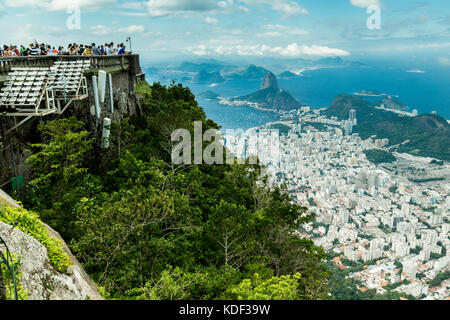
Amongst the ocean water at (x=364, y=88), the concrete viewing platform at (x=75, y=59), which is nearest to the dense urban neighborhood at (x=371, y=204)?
the concrete viewing platform at (x=75, y=59)

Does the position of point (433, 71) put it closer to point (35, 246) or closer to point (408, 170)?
point (408, 170)

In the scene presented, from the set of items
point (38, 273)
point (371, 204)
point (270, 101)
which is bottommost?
point (371, 204)

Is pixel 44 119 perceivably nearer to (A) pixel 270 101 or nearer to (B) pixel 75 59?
(B) pixel 75 59

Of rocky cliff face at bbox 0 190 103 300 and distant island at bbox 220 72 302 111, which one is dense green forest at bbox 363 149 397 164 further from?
rocky cliff face at bbox 0 190 103 300

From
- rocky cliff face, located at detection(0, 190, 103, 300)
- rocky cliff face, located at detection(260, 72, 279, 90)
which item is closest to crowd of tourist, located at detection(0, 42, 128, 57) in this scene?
rocky cliff face, located at detection(0, 190, 103, 300)

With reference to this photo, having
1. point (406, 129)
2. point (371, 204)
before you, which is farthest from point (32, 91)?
point (406, 129)

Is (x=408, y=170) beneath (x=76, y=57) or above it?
beneath

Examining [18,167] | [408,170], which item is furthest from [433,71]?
[18,167]
